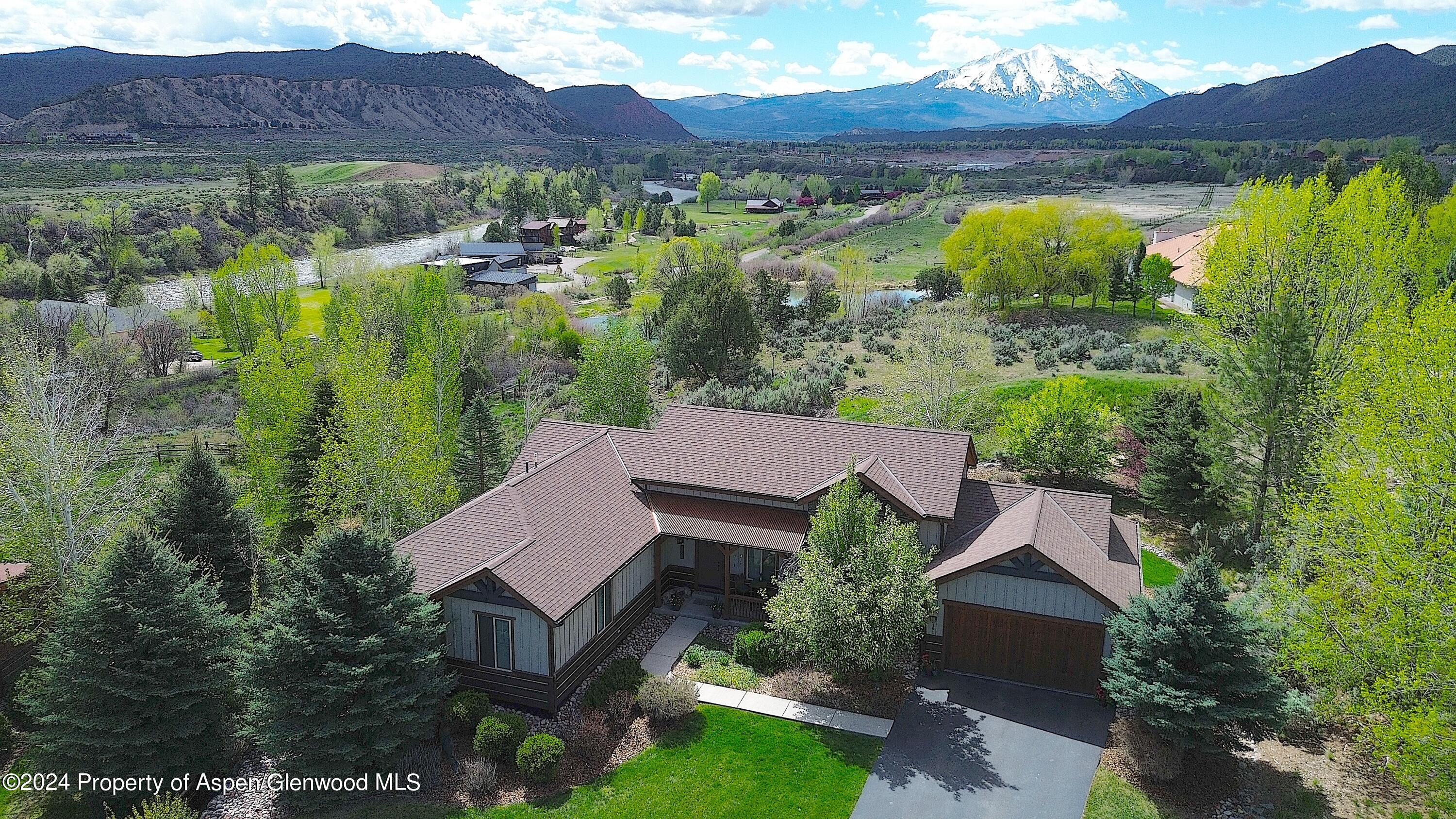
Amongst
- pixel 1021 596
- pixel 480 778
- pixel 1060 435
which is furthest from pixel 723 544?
pixel 1060 435

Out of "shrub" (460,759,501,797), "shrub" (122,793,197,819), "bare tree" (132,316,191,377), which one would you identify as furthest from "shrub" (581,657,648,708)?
"bare tree" (132,316,191,377)

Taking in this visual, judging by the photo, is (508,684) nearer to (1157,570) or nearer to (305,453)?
(305,453)

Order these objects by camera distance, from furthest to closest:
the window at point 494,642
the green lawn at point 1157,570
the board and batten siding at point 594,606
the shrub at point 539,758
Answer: the green lawn at point 1157,570 → the board and batten siding at point 594,606 → the window at point 494,642 → the shrub at point 539,758

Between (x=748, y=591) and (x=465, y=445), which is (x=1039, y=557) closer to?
(x=748, y=591)

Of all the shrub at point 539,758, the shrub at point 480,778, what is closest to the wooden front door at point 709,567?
the shrub at point 539,758

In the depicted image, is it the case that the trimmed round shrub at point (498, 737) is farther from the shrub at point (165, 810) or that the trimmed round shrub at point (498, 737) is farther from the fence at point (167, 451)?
the fence at point (167, 451)

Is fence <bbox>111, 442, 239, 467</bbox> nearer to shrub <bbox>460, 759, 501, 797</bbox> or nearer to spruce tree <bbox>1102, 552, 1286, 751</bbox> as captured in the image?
shrub <bbox>460, 759, 501, 797</bbox>
